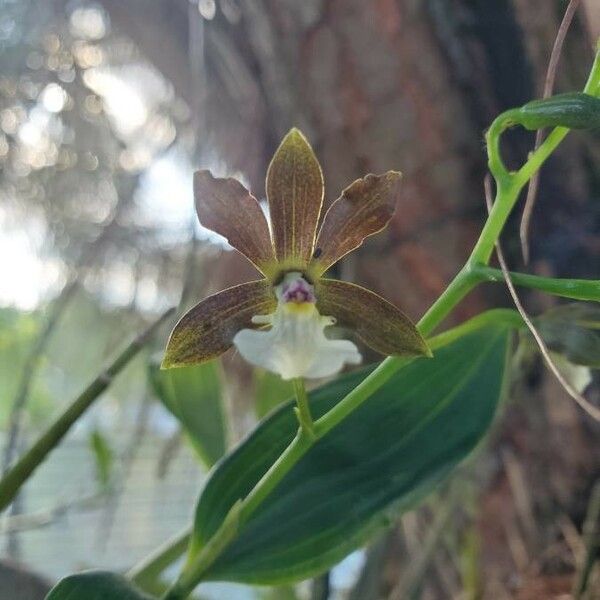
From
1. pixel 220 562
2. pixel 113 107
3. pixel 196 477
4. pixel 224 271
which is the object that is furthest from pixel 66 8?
pixel 196 477

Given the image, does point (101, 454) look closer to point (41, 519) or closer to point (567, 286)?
point (41, 519)

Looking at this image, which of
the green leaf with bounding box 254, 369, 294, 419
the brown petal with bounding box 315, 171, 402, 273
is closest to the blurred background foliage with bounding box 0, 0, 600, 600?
the green leaf with bounding box 254, 369, 294, 419

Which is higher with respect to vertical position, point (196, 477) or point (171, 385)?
point (196, 477)

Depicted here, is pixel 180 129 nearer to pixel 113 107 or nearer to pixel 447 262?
pixel 113 107

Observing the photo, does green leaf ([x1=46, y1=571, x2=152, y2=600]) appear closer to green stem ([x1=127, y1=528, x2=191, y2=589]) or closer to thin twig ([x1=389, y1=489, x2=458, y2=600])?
green stem ([x1=127, y1=528, x2=191, y2=589])

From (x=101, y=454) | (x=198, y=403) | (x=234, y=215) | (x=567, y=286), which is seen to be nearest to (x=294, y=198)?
(x=234, y=215)

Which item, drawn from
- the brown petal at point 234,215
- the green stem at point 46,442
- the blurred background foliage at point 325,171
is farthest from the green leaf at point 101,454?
the brown petal at point 234,215
